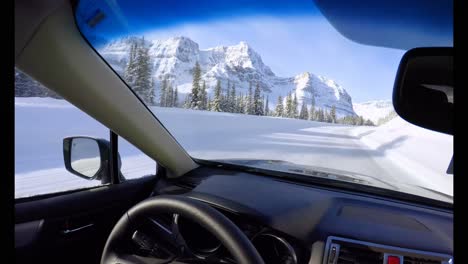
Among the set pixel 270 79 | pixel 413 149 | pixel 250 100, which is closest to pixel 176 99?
pixel 250 100

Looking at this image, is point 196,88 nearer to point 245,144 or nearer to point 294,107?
point 294,107

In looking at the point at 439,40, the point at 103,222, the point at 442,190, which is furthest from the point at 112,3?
the point at 442,190

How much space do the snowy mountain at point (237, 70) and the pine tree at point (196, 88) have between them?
4 centimetres

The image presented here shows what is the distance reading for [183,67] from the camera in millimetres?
2756

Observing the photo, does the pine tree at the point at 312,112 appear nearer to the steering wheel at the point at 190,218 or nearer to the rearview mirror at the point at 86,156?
the steering wheel at the point at 190,218

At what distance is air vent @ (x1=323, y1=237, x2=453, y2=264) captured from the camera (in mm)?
1721

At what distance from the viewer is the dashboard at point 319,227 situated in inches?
69.7

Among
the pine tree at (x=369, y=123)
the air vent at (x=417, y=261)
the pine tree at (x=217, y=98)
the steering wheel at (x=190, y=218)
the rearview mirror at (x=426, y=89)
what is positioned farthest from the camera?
the pine tree at (x=217, y=98)

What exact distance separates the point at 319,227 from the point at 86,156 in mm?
1880

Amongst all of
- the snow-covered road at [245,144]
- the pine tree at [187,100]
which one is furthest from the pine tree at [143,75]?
the pine tree at [187,100]

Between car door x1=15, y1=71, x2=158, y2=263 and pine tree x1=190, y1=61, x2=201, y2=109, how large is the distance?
2.10 feet

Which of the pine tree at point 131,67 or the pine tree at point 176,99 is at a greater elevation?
the pine tree at point 131,67

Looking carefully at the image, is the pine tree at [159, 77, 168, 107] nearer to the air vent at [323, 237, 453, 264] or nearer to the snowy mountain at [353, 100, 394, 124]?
the snowy mountain at [353, 100, 394, 124]

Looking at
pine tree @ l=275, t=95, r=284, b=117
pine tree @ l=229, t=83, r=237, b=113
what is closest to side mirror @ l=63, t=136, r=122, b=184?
pine tree @ l=229, t=83, r=237, b=113
